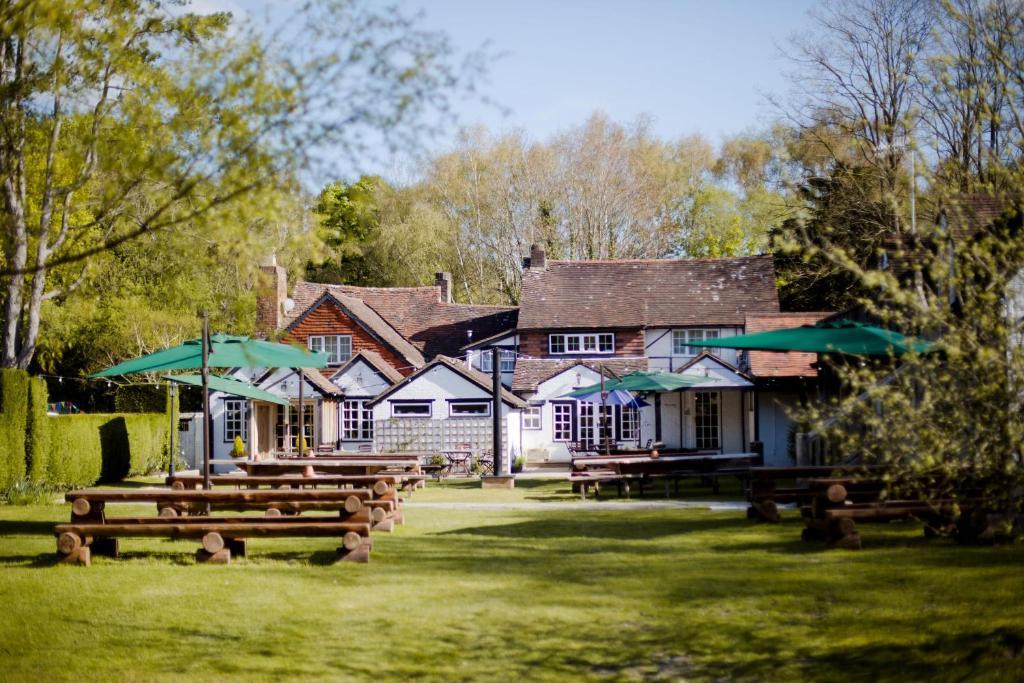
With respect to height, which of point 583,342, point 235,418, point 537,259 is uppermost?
point 537,259

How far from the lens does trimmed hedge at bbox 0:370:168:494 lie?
21141mm

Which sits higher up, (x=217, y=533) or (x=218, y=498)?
(x=218, y=498)

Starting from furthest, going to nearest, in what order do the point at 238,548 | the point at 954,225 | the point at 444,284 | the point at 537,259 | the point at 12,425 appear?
1. the point at 444,284
2. the point at 537,259
3. the point at 12,425
4. the point at 954,225
5. the point at 238,548

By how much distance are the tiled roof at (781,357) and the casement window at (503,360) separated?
10.2 m

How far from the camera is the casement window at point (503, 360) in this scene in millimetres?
41875

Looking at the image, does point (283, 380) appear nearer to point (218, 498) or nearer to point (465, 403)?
point (465, 403)

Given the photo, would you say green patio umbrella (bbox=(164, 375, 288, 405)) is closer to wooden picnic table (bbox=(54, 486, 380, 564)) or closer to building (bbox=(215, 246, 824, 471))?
building (bbox=(215, 246, 824, 471))

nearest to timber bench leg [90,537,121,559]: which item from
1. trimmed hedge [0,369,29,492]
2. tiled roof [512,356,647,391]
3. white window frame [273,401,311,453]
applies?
trimmed hedge [0,369,29,492]

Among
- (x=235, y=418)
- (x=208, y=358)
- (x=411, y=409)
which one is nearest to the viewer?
(x=208, y=358)

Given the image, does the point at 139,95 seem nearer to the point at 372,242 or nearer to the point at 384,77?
the point at 384,77

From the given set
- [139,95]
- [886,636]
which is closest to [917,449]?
[886,636]

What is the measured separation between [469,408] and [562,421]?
4222mm

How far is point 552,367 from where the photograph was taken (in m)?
38.8

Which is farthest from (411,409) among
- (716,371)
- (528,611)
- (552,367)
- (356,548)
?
(528,611)
